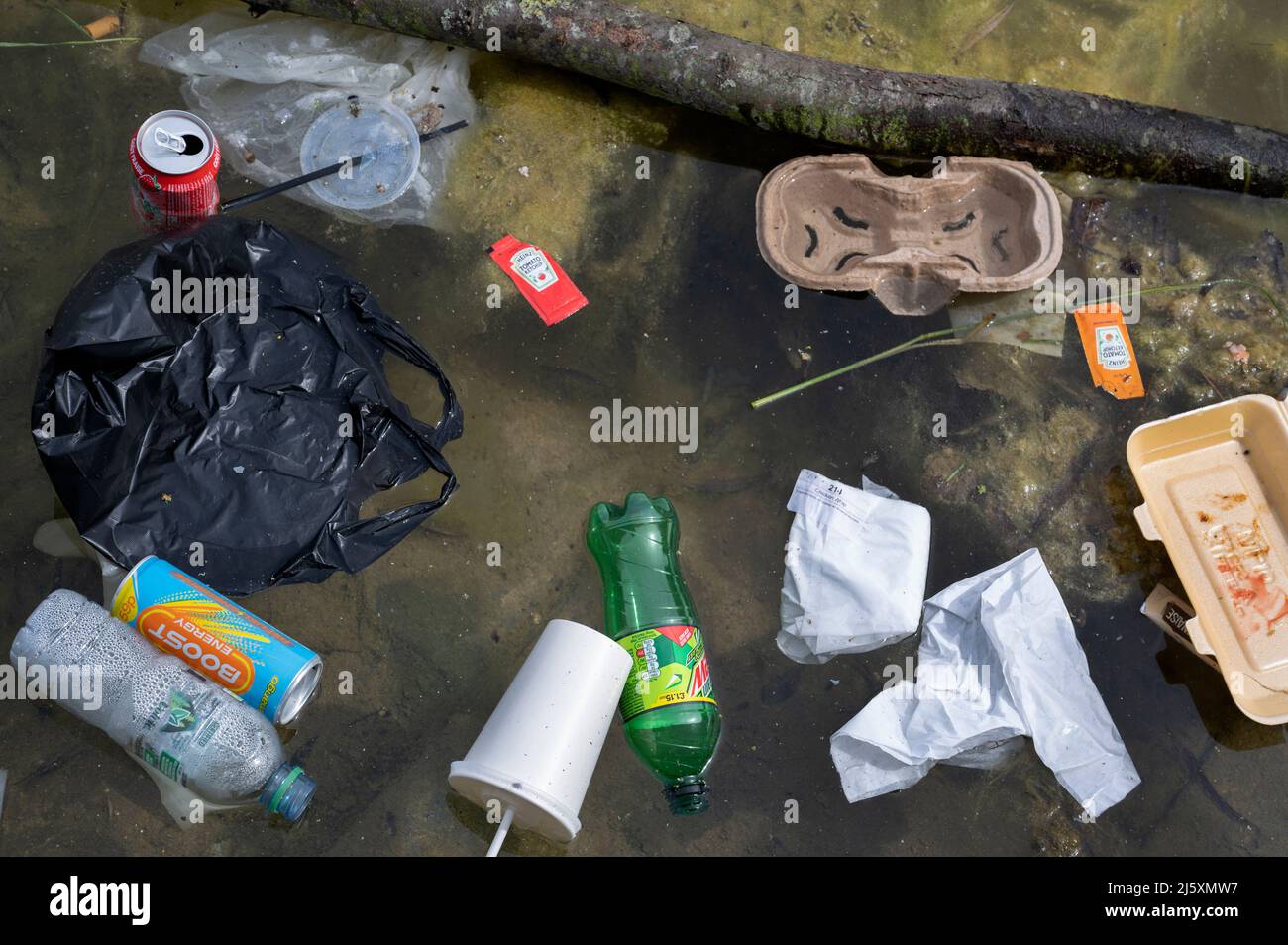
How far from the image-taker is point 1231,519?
298 cm

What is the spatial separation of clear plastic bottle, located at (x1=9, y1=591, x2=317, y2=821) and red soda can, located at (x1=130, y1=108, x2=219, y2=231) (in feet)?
3.41

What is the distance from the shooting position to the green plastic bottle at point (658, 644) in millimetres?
2490

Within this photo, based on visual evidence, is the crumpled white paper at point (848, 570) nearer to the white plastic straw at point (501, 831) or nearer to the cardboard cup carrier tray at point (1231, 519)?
the cardboard cup carrier tray at point (1231, 519)

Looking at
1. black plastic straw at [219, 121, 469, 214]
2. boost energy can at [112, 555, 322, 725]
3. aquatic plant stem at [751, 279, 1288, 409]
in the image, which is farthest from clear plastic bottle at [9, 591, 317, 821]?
aquatic plant stem at [751, 279, 1288, 409]

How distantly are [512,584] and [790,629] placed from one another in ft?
2.54

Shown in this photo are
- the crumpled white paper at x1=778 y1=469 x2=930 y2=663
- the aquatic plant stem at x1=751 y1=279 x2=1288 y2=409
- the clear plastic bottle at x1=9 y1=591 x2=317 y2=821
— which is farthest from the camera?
the aquatic plant stem at x1=751 y1=279 x2=1288 y2=409

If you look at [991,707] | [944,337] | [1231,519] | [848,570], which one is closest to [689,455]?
[848,570]

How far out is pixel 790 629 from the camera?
278cm

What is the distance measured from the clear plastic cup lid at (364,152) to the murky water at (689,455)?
0.11 meters

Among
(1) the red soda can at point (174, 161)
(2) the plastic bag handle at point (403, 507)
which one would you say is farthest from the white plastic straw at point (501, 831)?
(1) the red soda can at point (174, 161)

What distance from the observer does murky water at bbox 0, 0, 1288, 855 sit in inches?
103

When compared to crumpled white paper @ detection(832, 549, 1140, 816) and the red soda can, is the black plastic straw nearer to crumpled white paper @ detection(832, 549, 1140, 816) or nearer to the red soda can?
the red soda can

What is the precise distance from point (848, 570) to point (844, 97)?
4.80 feet

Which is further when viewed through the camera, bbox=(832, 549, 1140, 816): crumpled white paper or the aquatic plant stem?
the aquatic plant stem
